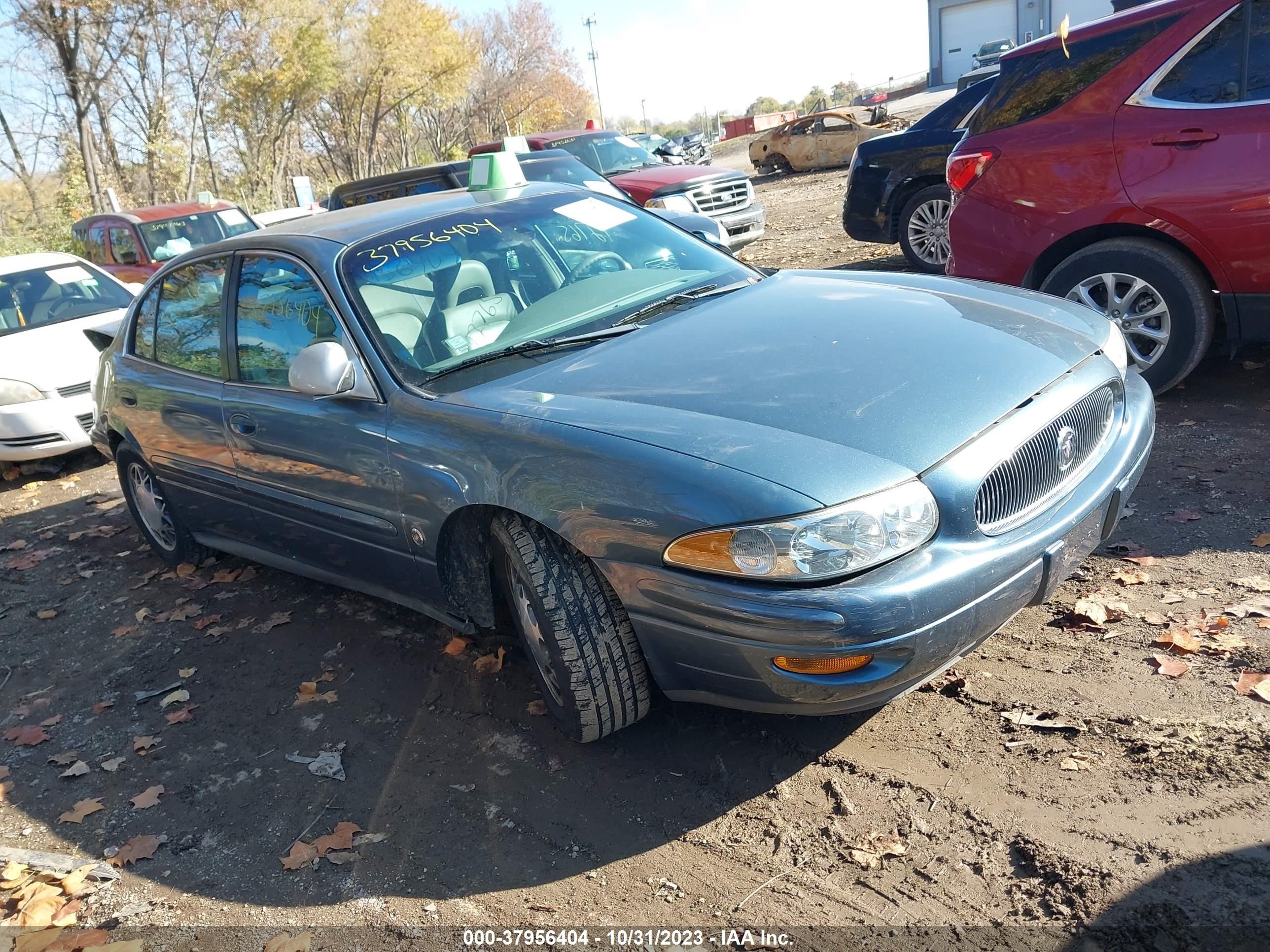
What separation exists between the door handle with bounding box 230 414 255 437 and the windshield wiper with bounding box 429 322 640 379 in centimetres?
105

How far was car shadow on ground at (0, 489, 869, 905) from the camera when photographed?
293 cm

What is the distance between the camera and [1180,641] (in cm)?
330

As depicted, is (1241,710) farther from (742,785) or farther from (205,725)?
(205,725)

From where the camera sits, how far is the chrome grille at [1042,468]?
9.05 feet

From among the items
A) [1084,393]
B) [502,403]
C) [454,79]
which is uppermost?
[454,79]

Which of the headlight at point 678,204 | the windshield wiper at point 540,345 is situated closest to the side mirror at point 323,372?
the windshield wiper at point 540,345

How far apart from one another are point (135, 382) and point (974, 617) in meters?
4.18

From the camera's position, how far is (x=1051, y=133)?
5281 millimetres

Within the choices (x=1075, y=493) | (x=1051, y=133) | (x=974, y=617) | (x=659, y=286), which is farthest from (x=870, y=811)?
(x=1051, y=133)

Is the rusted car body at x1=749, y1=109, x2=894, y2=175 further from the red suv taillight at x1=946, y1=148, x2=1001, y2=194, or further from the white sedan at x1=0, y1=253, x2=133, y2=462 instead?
the red suv taillight at x1=946, y1=148, x2=1001, y2=194

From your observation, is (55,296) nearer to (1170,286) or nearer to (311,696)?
(311,696)

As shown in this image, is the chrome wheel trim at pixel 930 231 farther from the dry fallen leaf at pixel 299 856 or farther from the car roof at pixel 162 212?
the car roof at pixel 162 212

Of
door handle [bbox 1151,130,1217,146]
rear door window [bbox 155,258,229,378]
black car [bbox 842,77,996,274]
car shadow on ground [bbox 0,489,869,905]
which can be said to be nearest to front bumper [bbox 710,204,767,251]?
black car [bbox 842,77,996,274]

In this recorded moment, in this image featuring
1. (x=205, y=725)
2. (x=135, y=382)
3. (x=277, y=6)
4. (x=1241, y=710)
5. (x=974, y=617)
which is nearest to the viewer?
(x=974, y=617)
